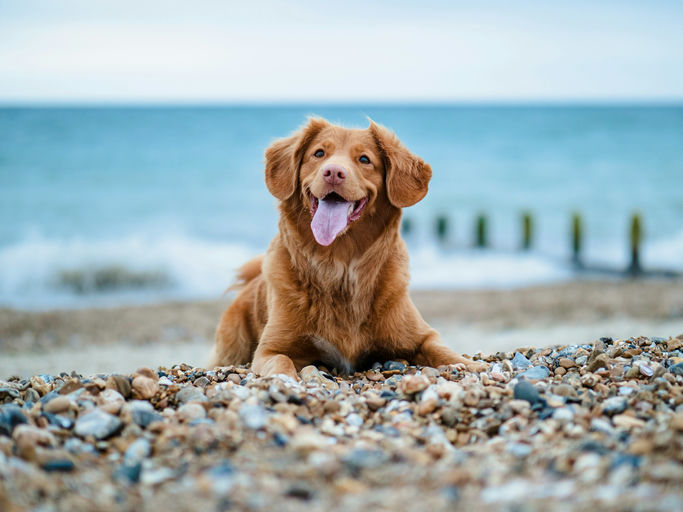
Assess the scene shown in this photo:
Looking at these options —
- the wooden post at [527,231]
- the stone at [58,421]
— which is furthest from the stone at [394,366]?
the wooden post at [527,231]

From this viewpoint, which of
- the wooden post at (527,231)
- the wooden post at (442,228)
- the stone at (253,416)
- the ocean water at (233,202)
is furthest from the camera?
the wooden post at (442,228)

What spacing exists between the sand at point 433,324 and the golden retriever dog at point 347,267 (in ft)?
12.7

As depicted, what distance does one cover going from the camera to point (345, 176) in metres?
3.96

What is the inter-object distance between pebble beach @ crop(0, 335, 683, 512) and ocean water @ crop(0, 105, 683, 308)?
214 centimetres

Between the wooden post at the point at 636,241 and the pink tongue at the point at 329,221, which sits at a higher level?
the pink tongue at the point at 329,221

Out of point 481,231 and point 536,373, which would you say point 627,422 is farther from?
point 481,231

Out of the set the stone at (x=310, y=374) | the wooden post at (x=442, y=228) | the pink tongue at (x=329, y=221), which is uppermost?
the pink tongue at (x=329, y=221)

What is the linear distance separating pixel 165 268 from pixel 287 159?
10.7 m

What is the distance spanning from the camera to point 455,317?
1043 cm

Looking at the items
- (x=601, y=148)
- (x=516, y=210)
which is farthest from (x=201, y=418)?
(x=601, y=148)

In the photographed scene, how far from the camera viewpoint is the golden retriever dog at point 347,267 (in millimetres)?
4348

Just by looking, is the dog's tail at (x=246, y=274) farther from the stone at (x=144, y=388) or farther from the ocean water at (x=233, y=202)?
the stone at (x=144, y=388)

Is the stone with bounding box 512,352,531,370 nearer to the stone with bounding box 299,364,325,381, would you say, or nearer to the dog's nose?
the stone with bounding box 299,364,325,381

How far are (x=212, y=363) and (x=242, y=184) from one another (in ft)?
80.5
